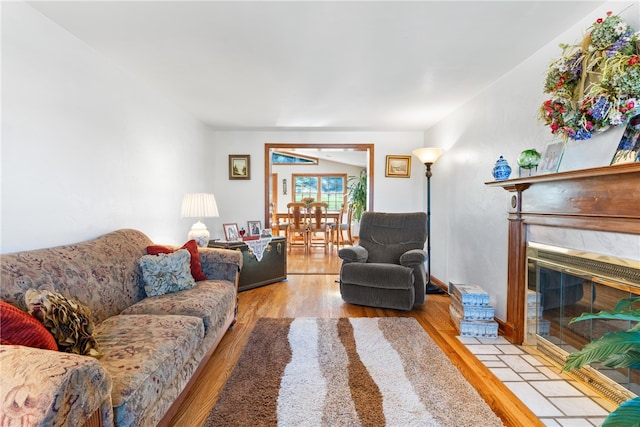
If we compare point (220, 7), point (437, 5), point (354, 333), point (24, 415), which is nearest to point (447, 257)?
point (354, 333)

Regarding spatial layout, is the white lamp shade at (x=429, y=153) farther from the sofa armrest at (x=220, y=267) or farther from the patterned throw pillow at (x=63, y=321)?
the patterned throw pillow at (x=63, y=321)

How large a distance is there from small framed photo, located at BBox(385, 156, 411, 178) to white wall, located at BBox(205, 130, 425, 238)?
70mm

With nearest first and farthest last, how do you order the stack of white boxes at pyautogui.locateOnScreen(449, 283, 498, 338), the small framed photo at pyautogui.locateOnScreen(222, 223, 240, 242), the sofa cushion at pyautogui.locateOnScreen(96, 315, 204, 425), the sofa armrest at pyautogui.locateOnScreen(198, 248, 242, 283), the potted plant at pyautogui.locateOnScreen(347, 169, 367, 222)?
1. the sofa cushion at pyautogui.locateOnScreen(96, 315, 204, 425)
2. the stack of white boxes at pyautogui.locateOnScreen(449, 283, 498, 338)
3. the sofa armrest at pyautogui.locateOnScreen(198, 248, 242, 283)
4. the small framed photo at pyautogui.locateOnScreen(222, 223, 240, 242)
5. the potted plant at pyautogui.locateOnScreen(347, 169, 367, 222)

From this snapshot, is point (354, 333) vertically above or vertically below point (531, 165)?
below

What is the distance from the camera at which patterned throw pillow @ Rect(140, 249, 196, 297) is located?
2186mm

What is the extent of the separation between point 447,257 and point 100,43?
4009mm

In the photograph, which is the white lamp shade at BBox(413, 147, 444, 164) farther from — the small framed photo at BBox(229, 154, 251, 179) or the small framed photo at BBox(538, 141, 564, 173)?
the small framed photo at BBox(229, 154, 251, 179)

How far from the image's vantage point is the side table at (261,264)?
386 centimetres

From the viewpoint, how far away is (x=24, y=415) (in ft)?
2.68

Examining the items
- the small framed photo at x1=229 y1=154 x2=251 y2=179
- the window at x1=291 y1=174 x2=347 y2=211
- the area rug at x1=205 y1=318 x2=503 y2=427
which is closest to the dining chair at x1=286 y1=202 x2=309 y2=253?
the small framed photo at x1=229 y1=154 x2=251 y2=179

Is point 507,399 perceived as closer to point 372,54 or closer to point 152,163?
point 372,54

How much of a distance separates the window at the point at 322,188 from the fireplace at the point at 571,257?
7373 mm

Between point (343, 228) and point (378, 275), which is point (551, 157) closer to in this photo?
point (378, 275)

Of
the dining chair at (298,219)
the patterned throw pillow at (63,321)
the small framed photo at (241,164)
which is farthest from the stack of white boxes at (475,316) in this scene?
the dining chair at (298,219)
